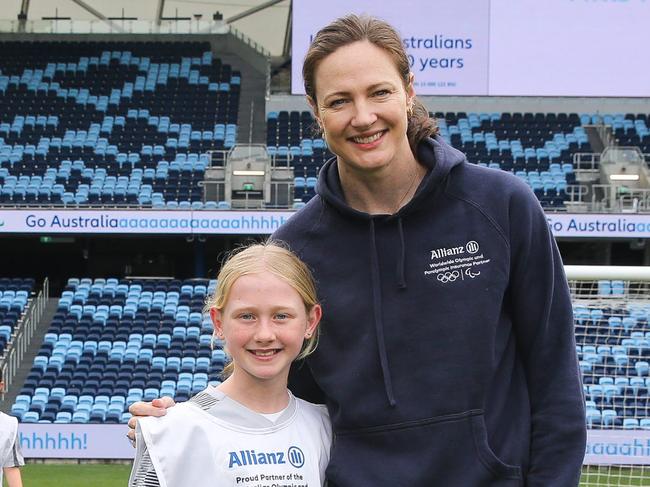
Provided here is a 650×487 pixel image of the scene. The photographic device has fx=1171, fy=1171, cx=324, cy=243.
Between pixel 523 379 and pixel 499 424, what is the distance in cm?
12

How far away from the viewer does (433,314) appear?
2.62m

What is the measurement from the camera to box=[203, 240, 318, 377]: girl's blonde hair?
2625 millimetres

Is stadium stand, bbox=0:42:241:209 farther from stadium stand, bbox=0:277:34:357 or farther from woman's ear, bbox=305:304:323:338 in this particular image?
woman's ear, bbox=305:304:323:338

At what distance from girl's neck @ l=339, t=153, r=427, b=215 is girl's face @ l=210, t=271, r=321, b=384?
0.29 m

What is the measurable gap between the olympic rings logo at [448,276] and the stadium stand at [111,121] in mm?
16625

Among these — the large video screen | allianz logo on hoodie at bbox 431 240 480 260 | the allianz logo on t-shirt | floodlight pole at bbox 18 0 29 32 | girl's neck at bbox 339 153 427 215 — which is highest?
floodlight pole at bbox 18 0 29 32

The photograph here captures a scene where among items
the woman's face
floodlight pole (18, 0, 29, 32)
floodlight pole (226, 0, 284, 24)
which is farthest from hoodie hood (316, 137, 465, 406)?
floodlight pole (18, 0, 29, 32)

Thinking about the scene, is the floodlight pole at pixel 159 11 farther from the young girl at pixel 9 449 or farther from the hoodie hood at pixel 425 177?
the hoodie hood at pixel 425 177

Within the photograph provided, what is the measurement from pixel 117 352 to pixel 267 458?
15300 millimetres

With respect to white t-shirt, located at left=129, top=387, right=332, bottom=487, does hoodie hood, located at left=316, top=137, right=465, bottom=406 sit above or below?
above

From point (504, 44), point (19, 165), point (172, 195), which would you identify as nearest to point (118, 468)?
point (172, 195)

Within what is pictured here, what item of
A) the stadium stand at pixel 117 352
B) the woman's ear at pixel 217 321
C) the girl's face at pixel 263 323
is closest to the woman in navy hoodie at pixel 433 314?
the girl's face at pixel 263 323

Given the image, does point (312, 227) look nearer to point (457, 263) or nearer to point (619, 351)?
point (457, 263)

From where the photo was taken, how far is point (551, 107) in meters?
24.0
